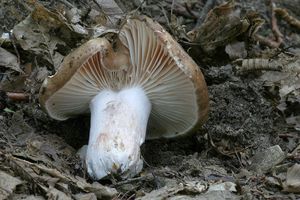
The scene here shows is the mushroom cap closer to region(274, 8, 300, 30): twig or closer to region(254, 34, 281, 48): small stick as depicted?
region(254, 34, 281, 48): small stick

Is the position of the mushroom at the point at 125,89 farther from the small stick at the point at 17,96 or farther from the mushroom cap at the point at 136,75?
the small stick at the point at 17,96

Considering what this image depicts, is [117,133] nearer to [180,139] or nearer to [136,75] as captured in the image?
[136,75]

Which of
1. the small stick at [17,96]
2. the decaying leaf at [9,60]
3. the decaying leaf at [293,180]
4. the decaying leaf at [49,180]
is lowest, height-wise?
the decaying leaf at [293,180]

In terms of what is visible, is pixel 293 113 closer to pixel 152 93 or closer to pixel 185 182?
pixel 152 93

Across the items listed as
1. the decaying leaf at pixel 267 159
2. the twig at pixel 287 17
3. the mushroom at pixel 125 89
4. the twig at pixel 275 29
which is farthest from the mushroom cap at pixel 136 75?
the twig at pixel 287 17

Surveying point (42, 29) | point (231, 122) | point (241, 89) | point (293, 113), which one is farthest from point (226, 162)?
point (42, 29)

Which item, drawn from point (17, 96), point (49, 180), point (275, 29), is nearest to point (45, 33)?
point (17, 96)
